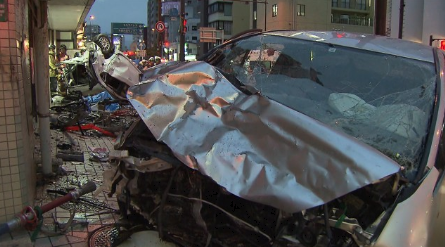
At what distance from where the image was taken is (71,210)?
4289 mm

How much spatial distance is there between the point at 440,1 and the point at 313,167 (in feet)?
69.8

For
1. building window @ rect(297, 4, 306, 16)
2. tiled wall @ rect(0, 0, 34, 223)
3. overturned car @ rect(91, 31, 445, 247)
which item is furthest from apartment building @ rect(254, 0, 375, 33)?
overturned car @ rect(91, 31, 445, 247)

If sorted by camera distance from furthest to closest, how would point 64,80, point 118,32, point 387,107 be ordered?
1. point 118,32
2. point 64,80
3. point 387,107

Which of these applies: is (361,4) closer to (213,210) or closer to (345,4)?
(345,4)

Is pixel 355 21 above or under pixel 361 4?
under

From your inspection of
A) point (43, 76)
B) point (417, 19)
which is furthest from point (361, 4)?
point (43, 76)

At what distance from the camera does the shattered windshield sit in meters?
2.52

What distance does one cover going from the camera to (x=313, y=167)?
220 centimetres

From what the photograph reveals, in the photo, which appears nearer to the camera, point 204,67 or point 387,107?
point 387,107

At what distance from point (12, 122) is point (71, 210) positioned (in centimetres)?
128

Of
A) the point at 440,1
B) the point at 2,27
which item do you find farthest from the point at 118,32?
the point at 2,27

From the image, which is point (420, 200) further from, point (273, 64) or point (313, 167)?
point (273, 64)

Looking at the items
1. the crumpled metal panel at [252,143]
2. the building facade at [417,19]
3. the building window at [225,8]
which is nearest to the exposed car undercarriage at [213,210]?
the crumpled metal panel at [252,143]

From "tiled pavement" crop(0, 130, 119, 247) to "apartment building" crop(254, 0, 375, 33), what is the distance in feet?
106
